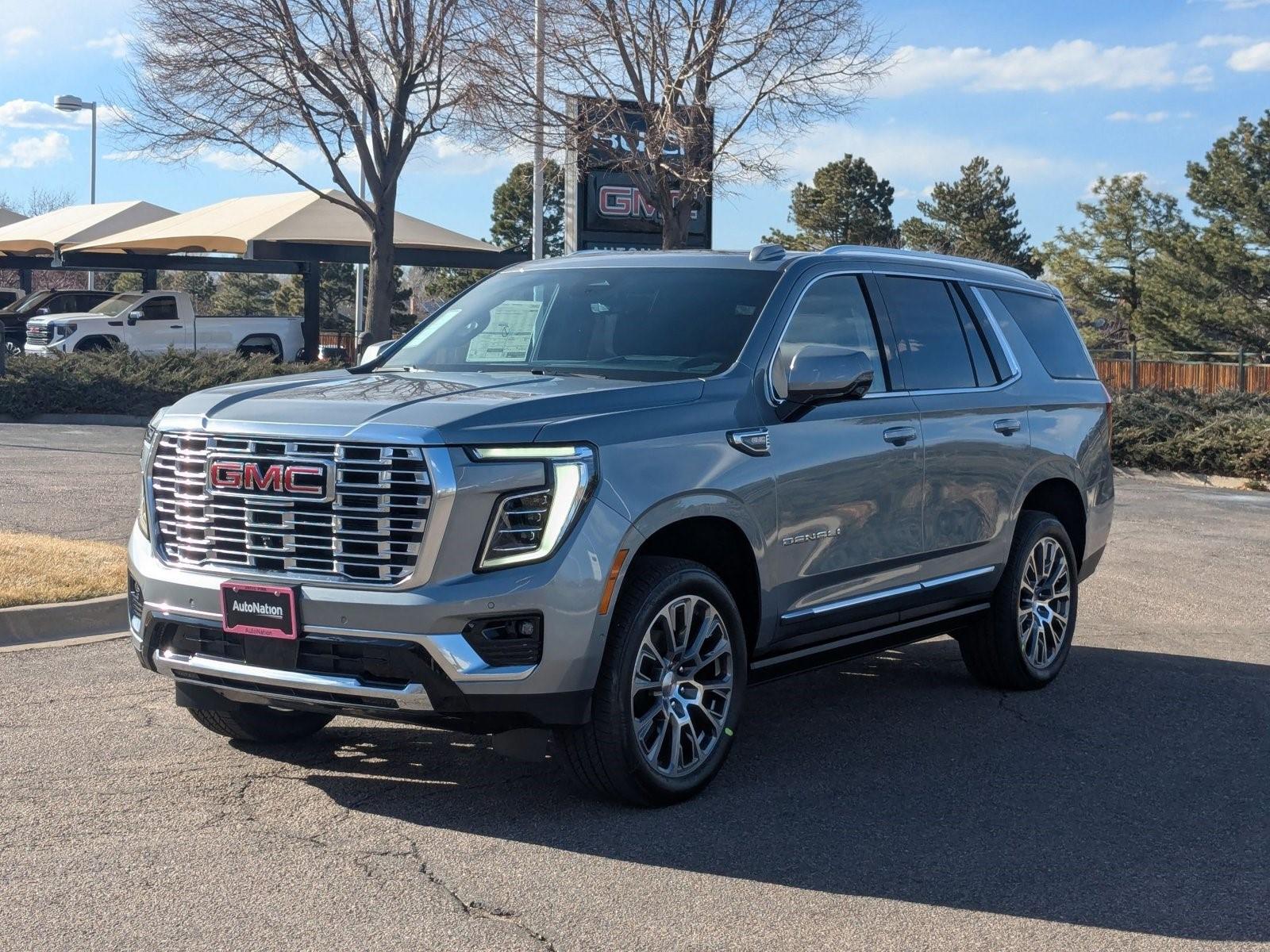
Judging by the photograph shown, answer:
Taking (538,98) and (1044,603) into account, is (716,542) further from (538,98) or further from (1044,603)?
(538,98)

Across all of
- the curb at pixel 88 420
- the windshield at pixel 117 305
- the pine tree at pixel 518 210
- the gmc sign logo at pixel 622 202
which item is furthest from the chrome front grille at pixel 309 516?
the pine tree at pixel 518 210

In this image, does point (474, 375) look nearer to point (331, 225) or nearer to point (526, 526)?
point (526, 526)

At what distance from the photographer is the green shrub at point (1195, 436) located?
1989 cm

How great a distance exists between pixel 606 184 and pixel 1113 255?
43.3 metres

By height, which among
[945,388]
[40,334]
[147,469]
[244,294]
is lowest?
[147,469]

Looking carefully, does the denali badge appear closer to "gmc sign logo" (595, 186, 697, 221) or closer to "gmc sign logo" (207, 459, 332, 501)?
"gmc sign logo" (207, 459, 332, 501)

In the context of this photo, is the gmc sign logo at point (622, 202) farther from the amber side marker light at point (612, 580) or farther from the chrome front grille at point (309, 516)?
the amber side marker light at point (612, 580)

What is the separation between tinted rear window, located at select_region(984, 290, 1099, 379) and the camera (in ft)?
26.1


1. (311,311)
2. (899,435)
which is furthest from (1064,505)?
(311,311)

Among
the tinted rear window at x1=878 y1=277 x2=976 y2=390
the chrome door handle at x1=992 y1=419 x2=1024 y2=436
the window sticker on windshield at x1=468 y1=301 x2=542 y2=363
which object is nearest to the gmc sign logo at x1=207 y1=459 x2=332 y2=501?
the window sticker on windshield at x1=468 y1=301 x2=542 y2=363

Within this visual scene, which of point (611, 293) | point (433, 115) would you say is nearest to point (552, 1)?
point (433, 115)

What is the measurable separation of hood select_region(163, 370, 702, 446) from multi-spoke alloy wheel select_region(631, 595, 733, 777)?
2.55 feet

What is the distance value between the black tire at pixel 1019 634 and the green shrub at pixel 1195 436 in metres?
12.8

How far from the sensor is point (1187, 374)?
46844 millimetres
